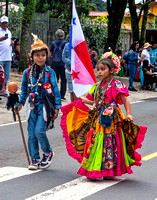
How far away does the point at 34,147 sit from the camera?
6.90m

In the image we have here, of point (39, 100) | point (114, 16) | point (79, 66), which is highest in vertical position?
point (114, 16)

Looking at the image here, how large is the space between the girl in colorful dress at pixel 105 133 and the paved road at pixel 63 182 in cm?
22

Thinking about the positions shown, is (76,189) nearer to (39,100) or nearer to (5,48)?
(39,100)

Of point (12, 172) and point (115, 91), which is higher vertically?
point (115, 91)

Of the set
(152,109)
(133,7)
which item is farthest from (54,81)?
(133,7)

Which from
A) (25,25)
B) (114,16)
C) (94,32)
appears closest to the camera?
(25,25)

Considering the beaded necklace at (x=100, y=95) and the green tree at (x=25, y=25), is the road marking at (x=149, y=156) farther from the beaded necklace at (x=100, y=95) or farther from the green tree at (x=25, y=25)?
the green tree at (x=25, y=25)

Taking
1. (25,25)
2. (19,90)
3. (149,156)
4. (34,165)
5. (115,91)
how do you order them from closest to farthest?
(115,91)
(34,165)
(149,156)
(19,90)
(25,25)

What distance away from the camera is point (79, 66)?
7.12 m

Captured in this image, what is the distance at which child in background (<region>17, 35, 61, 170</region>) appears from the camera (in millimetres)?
6793

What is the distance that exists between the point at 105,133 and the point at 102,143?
0.14 metres

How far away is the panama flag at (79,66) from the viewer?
7102mm

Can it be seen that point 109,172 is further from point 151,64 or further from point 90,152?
A: point 151,64

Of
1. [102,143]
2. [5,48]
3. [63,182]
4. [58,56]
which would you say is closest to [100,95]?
[102,143]
